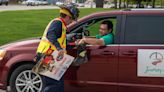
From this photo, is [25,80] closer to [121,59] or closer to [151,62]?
[121,59]

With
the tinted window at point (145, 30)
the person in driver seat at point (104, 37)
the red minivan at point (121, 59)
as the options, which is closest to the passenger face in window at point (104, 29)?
the person in driver seat at point (104, 37)

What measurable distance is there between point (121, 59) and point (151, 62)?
46cm

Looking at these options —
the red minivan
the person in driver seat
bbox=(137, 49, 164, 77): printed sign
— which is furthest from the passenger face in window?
bbox=(137, 49, 164, 77): printed sign

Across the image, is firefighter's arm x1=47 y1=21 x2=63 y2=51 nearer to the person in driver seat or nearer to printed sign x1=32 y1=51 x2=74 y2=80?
printed sign x1=32 y1=51 x2=74 y2=80

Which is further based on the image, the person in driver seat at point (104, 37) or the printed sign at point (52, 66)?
the person in driver seat at point (104, 37)

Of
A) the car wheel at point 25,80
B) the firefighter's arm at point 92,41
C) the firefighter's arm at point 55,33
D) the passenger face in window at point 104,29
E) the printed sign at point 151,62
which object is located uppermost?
the firefighter's arm at point 55,33

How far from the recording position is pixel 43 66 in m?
6.21

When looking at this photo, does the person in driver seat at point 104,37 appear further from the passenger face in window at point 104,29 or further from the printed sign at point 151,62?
the printed sign at point 151,62

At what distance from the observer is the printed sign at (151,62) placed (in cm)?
675

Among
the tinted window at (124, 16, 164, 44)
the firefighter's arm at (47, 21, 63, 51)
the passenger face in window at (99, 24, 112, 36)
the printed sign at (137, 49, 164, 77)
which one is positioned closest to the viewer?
the firefighter's arm at (47, 21, 63, 51)

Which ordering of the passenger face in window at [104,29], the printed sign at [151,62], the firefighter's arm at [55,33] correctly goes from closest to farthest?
the firefighter's arm at [55,33], the printed sign at [151,62], the passenger face in window at [104,29]

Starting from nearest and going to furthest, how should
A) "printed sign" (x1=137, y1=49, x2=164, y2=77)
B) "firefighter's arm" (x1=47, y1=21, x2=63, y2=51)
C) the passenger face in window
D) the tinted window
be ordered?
"firefighter's arm" (x1=47, y1=21, x2=63, y2=51), "printed sign" (x1=137, y1=49, x2=164, y2=77), the tinted window, the passenger face in window

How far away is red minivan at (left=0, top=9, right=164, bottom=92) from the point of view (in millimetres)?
6812

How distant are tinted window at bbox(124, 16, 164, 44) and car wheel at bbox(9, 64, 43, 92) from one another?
1.60 metres
